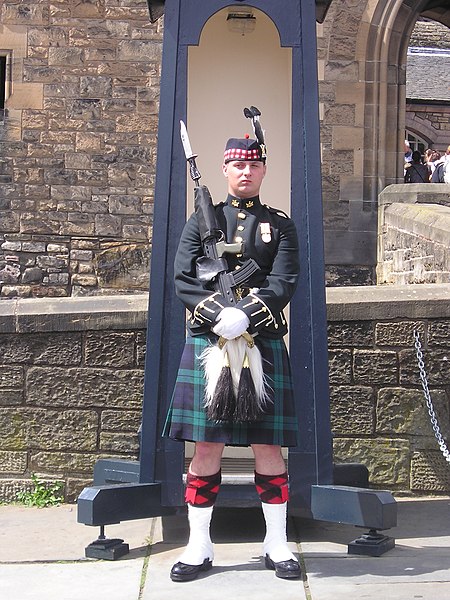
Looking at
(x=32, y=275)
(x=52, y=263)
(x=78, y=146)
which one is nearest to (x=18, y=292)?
(x=32, y=275)

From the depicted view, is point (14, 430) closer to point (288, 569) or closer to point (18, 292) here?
point (288, 569)

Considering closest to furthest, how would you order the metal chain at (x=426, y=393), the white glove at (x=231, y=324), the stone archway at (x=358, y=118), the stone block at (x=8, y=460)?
the white glove at (x=231, y=324) → the metal chain at (x=426, y=393) → the stone block at (x=8, y=460) → the stone archway at (x=358, y=118)

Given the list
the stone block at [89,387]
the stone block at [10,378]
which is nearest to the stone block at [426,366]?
the stone block at [89,387]

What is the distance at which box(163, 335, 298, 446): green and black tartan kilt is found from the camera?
14.2ft

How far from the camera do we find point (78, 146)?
13.1 meters

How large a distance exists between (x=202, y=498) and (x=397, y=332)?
5.36 ft

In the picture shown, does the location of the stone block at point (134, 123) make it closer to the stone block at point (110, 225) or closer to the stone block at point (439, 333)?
the stone block at point (110, 225)

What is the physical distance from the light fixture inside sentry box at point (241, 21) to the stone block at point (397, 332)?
154 centimetres

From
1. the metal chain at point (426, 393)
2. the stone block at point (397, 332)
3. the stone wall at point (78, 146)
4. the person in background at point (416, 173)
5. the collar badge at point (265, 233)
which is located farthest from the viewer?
the person in background at point (416, 173)

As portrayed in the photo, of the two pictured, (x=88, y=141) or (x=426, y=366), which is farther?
(x=88, y=141)

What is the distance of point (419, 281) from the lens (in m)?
8.96

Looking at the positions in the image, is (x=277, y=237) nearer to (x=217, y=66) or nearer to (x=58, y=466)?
(x=217, y=66)

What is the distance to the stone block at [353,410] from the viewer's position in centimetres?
561

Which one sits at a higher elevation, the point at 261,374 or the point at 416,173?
the point at 416,173
